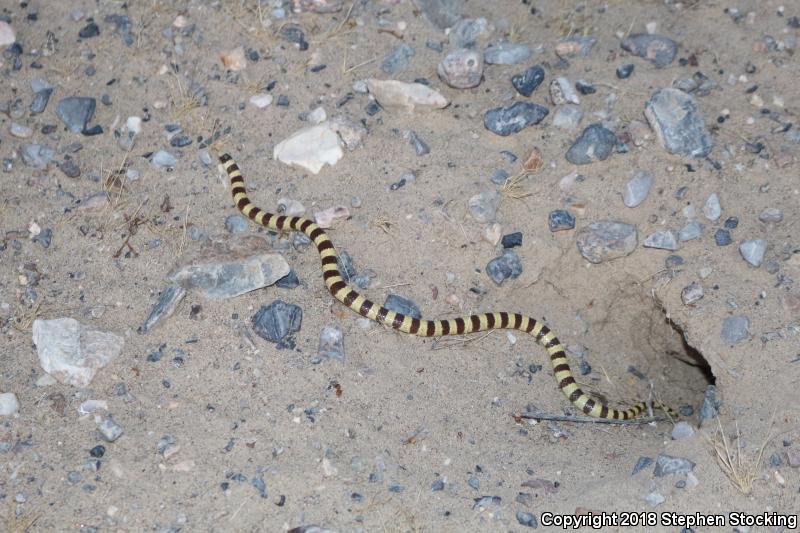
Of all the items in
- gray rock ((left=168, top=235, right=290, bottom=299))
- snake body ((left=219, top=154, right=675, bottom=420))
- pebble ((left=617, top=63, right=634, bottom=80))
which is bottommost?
snake body ((left=219, top=154, right=675, bottom=420))

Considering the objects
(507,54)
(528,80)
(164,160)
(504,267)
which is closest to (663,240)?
(504,267)

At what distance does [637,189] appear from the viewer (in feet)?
22.6

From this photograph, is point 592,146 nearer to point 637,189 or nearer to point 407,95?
point 637,189

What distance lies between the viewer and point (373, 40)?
789 centimetres

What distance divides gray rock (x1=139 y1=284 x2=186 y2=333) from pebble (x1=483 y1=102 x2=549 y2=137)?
130 inches

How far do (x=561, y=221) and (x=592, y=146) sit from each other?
797mm

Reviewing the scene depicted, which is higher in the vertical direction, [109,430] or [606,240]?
[606,240]

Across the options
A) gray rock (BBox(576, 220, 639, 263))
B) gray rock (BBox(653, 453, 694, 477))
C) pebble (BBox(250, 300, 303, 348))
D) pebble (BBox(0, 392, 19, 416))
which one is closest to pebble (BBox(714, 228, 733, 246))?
gray rock (BBox(576, 220, 639, 263))

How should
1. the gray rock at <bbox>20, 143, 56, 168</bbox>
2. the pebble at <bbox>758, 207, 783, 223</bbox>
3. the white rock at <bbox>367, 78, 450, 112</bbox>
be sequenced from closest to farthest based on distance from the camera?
the pebble at <bbox>758, 207, 783, 223</bbox> < the gray rock at <bbox>20, 143, 56, 168</bbox> < the white rock at <bbox>367, 78, 450, 112</bbox>

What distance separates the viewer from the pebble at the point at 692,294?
6410mm

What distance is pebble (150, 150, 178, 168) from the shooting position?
7.21 meters

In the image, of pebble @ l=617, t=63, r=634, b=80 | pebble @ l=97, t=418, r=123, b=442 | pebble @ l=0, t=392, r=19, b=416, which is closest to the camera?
pebble @ l=97, t=418, r=123, b=442

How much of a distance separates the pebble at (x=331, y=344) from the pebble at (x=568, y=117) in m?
3.00

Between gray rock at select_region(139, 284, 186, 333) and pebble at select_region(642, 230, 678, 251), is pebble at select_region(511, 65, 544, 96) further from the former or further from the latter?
gray rock at select_region(139, 284, 186, 333)
